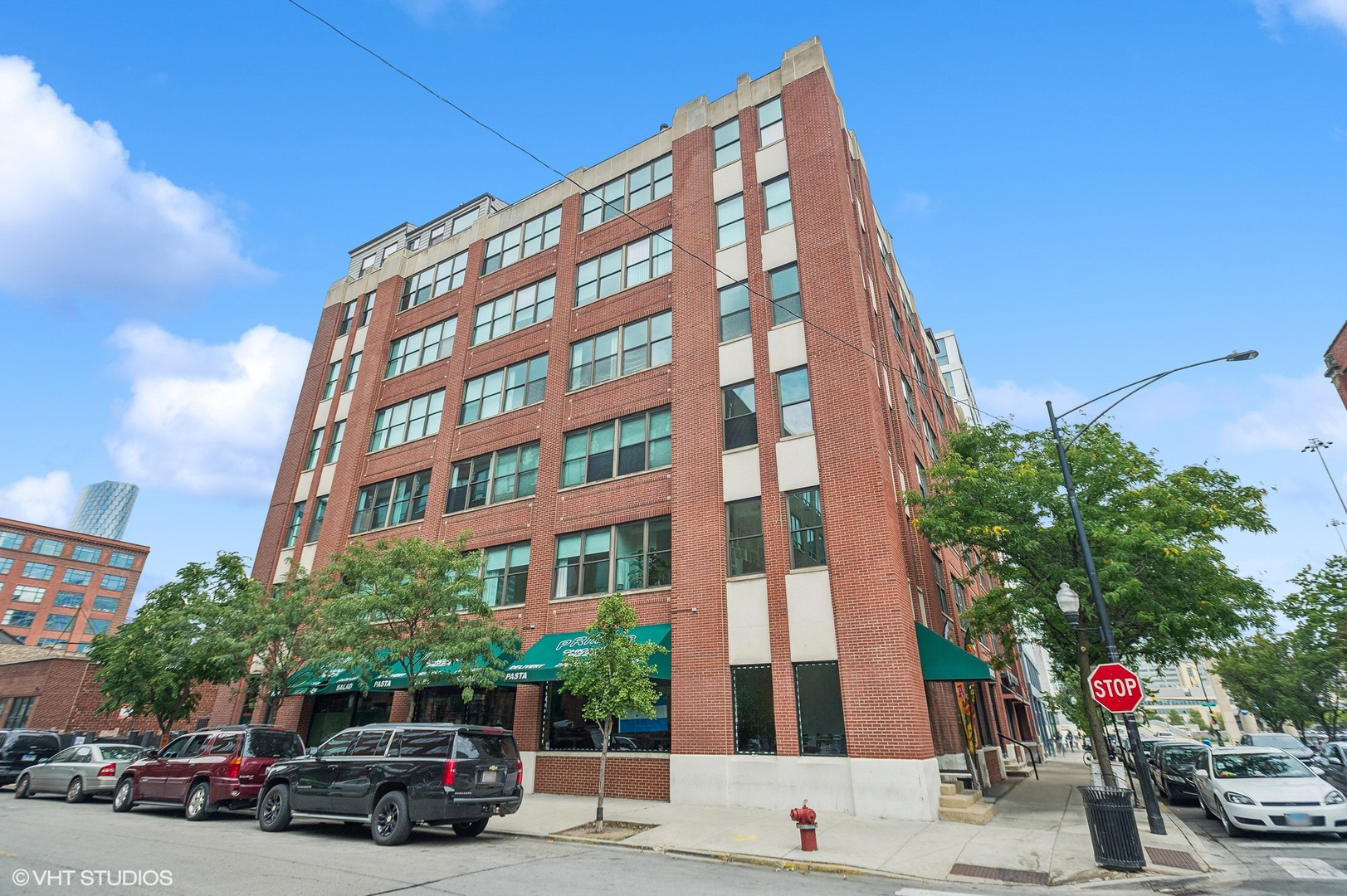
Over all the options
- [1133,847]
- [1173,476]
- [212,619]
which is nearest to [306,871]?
[1133,847]

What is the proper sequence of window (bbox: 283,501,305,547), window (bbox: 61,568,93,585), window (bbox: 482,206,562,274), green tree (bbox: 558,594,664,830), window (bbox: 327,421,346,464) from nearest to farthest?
green tree (bbox: 558,594,664,830)
window (bbox: 482,206,562,274)
window (bbox: 283,501,305,547)
window (bbox: 327,421,346,464)
window (bbox: 61,568,93,585)

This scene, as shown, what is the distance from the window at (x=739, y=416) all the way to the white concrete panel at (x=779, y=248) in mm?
4073

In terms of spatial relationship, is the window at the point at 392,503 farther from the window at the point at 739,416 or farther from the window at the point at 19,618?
the window at the point at 19,618

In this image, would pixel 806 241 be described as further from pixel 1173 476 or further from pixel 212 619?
pixel 212 619

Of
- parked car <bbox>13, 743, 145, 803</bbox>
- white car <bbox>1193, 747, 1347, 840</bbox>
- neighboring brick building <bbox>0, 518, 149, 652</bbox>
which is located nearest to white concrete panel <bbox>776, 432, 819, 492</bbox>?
white car <bbox>1193, 747, 1347, 840</bbox>

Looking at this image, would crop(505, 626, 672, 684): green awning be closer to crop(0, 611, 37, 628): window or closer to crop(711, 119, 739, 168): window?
crop(711, 119, 739, 168): window

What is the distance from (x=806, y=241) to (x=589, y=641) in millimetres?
13250

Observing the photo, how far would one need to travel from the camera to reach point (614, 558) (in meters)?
20.5

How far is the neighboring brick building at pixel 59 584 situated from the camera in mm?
82562

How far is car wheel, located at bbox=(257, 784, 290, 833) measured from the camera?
12602 mm

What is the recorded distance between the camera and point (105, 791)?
693 inches

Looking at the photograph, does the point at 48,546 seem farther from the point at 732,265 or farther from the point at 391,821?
the point at 391,821

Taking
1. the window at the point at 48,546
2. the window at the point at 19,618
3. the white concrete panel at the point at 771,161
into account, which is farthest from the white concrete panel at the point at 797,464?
the window at the point at 48,546

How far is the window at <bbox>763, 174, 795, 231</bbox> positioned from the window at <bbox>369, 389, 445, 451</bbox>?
585 inches
